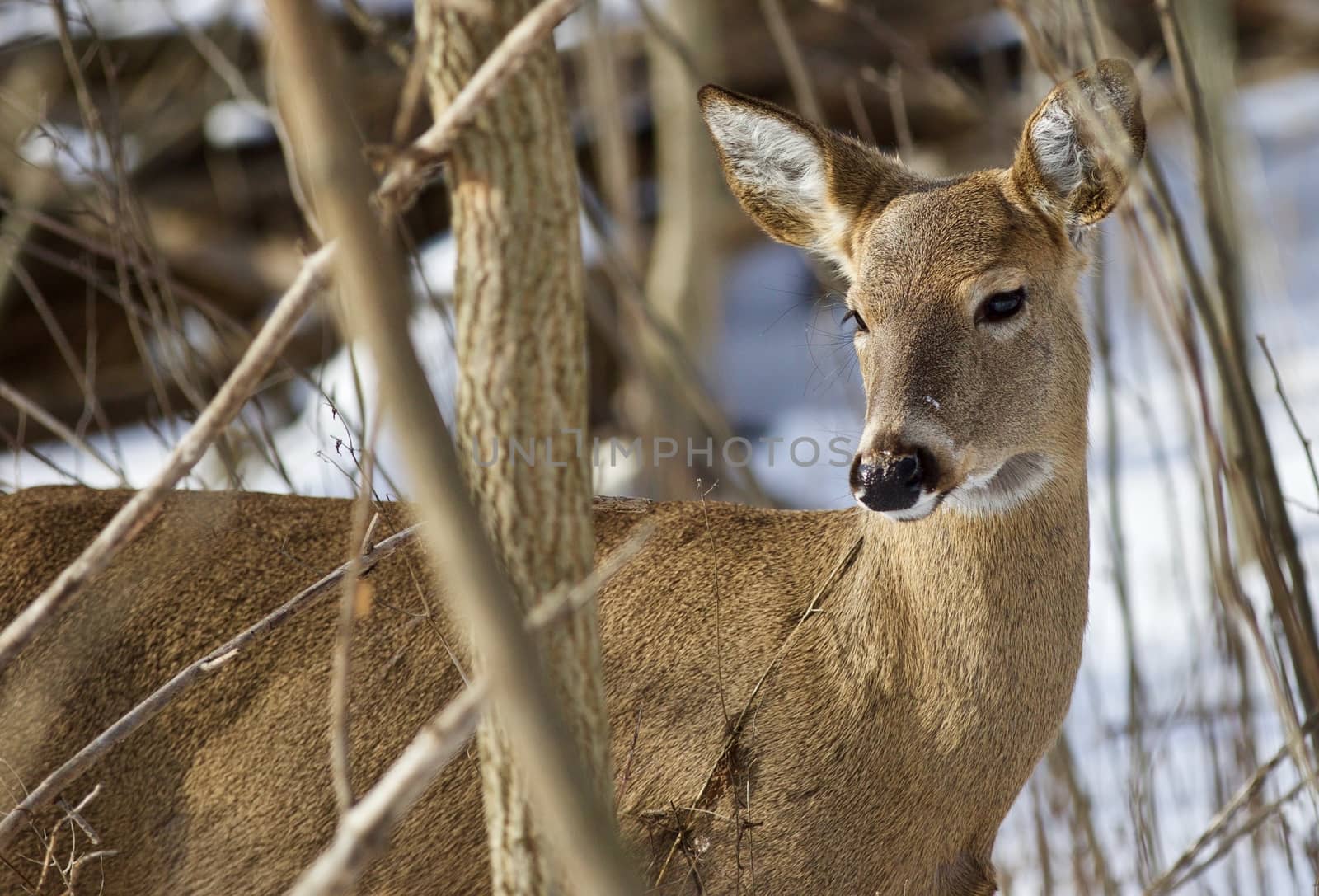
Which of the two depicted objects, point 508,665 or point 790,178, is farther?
point 790,178

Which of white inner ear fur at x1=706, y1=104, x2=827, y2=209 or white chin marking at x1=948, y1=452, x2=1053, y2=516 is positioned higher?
white inner ear fur at x1=706, y1=104, x2=827, y2=209

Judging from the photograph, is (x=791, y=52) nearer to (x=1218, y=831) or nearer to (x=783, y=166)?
(x=783, y=166)

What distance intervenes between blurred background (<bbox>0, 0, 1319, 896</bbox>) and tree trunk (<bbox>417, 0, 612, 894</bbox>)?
203mm

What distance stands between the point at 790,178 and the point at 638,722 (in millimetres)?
1375

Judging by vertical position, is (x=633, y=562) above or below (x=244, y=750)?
above

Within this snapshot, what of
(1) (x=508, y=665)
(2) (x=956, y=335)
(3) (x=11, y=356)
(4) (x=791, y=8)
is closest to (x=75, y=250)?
(3) (x=11, y=356)

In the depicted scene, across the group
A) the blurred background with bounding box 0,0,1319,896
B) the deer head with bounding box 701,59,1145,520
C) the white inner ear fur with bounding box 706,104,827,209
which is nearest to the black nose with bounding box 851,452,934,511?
the deer head with bounding box 701,59,1145,520

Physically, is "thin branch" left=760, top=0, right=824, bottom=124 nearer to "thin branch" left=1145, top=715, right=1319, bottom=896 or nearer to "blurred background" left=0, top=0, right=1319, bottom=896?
"blurred background" left=0, top=0, right=1319, bottom=896

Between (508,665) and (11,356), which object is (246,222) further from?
(508,665)

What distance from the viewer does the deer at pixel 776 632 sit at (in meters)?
2.86

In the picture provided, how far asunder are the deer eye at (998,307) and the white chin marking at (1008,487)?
11.4 inches

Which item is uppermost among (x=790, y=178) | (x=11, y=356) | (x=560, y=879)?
(x=11, y=356)

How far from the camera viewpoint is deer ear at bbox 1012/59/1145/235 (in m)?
2.94

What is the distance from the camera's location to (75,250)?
8.66 meters
